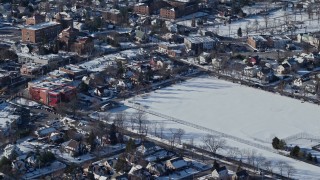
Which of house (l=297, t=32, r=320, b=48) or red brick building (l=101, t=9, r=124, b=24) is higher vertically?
red brick building (l=101, t=9, r=124, b=24)

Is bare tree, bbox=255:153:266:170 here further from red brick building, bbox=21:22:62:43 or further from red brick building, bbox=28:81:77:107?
red brick building, bbox=21:22:62:43

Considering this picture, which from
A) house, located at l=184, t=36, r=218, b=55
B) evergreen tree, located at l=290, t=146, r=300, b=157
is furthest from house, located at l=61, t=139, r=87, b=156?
house, located at l=184, t=36, r=218, b=55

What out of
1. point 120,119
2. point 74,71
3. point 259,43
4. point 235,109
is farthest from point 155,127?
point 259,43

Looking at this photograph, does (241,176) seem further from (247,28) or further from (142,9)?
(142,9)

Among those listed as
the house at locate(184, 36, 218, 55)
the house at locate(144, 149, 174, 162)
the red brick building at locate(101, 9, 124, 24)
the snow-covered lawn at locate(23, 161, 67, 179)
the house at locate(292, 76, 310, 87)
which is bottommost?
the snow-covered lawn at locate(23, 161, 67, 179)

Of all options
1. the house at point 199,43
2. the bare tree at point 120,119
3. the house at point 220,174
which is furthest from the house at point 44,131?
the house at point 199,43
